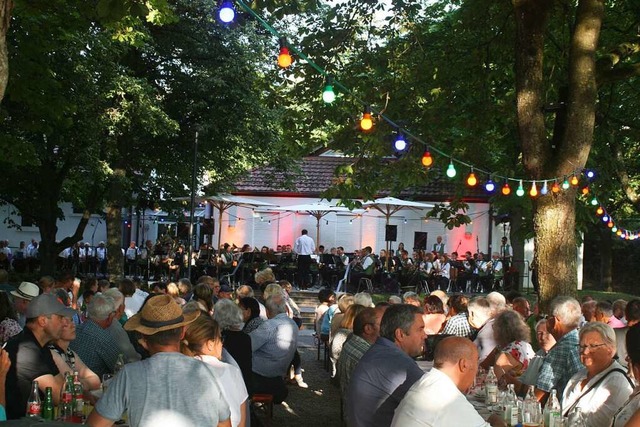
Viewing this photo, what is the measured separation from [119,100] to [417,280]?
10.3 metres

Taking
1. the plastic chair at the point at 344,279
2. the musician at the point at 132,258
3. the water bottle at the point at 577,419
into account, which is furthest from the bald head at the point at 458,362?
the musician at the point at 132,258

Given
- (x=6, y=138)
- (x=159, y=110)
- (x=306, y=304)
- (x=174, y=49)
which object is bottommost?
(x=306, y=304)

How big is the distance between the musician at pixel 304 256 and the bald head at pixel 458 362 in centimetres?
2354

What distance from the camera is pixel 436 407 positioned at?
14.8 feet

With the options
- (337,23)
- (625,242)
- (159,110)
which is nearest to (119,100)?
(159,110)

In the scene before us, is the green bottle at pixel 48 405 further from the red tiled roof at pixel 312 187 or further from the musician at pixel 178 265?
the red tiled roof at pixel 312 187

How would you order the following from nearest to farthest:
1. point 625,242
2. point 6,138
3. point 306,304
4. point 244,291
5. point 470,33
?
point 244,291, point 6,138, point 470,33, point 306,304, point 625,242

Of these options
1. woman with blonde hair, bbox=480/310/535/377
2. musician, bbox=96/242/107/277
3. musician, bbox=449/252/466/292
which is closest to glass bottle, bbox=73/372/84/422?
woman with blonde hair, bbox=480/310/535/377

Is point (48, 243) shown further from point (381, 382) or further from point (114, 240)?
point (381, 382)

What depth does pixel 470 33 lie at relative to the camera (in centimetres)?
1872

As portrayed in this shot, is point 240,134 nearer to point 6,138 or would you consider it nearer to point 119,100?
point 119,100

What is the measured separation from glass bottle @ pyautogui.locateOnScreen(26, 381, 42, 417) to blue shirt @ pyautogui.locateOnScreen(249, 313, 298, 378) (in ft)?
14.2

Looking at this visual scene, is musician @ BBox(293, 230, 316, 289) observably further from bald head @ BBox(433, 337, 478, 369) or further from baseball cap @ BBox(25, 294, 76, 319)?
bald head @ BBox(433, 337, 478, 369)

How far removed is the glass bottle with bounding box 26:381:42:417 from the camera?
5.63 metres
